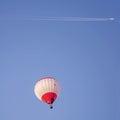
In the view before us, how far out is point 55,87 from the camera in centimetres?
1995

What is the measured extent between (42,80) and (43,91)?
2.61ft

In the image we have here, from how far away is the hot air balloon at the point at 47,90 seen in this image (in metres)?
19.6

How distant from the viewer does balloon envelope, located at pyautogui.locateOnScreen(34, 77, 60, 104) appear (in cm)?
1964

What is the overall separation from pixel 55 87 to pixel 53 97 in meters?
0.69

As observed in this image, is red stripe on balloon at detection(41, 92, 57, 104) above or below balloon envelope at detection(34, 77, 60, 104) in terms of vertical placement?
below

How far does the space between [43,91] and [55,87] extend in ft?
2.79

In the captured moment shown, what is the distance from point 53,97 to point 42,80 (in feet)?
4.51

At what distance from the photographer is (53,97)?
19.7 metres

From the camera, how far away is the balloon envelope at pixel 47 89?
19641 millimetres

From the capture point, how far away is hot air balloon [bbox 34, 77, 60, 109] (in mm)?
A: 19628

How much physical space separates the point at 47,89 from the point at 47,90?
7 cm

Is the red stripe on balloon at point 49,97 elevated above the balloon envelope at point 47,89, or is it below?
below

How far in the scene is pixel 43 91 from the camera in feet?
64.7

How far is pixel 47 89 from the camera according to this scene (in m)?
19.7
